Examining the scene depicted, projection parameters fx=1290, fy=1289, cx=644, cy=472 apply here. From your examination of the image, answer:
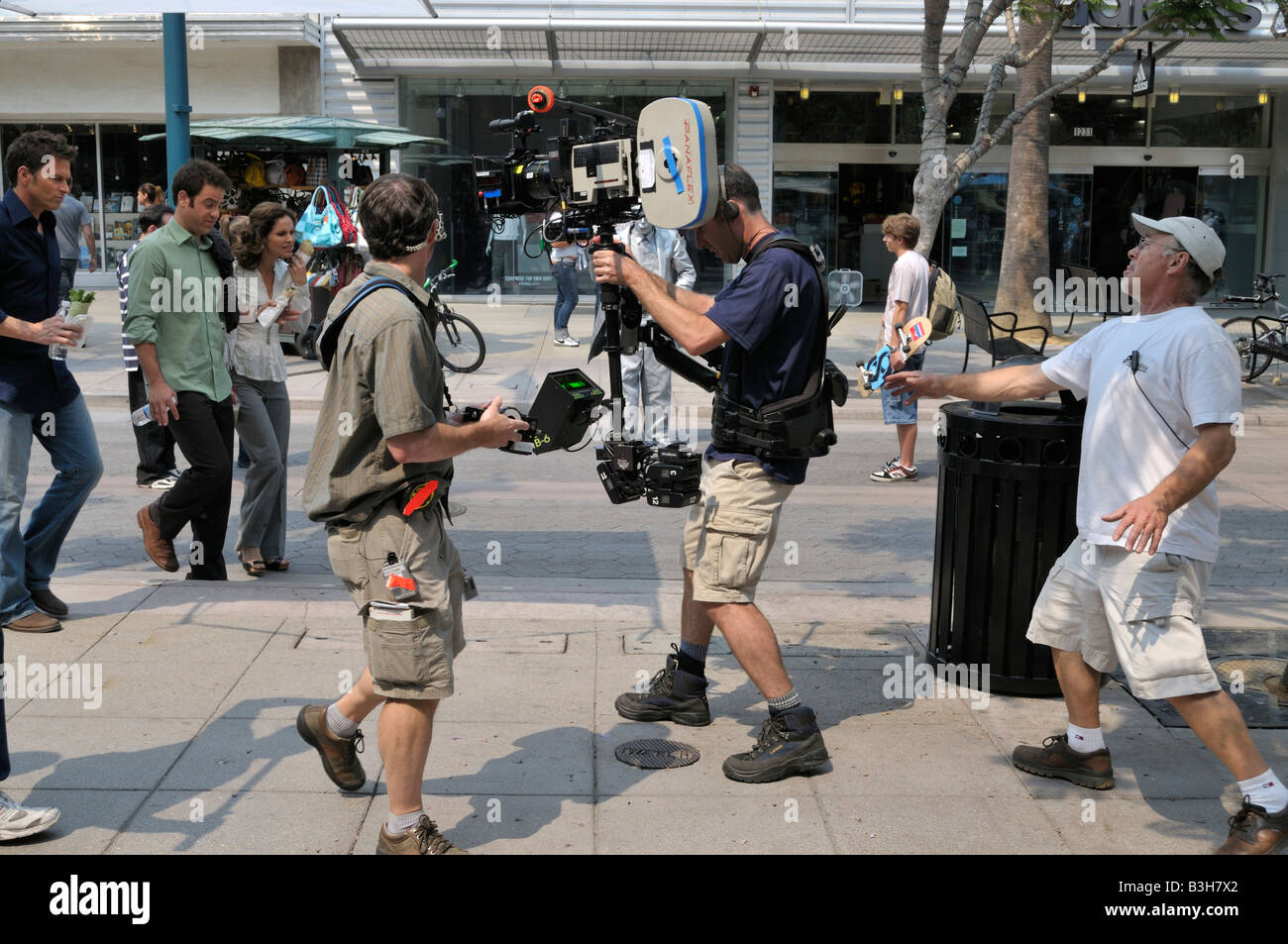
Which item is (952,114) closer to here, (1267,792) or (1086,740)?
(1086,740)

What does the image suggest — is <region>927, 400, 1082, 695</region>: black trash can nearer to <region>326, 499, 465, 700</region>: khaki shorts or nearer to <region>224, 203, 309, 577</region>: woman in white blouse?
<region>326, 499, 465, 700</region>: khaki shorts

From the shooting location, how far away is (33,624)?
5.52 meters

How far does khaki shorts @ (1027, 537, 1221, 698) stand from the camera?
374 centimetres

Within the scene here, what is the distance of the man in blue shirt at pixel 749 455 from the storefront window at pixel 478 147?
16873mm

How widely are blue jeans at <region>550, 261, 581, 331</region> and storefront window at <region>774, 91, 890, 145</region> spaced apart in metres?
7.22

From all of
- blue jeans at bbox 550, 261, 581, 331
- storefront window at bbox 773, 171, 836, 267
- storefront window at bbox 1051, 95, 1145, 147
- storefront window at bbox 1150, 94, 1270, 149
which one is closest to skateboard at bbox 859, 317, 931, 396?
blue jeans at bbox 550, 261, 581, 331

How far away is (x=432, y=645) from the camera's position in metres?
3.58

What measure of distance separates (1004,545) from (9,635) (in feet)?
13.6

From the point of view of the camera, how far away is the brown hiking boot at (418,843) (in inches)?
141

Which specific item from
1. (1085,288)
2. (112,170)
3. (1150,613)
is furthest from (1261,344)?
(112,170)

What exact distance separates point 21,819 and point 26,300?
2567 millimetres

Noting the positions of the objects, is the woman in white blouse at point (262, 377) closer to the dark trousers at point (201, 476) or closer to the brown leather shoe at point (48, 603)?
the dark trousers at point (201, 476)

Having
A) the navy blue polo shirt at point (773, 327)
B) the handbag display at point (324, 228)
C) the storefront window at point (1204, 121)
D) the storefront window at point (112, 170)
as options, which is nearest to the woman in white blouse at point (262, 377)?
the navy blue polo shirt at point (773, 327)
